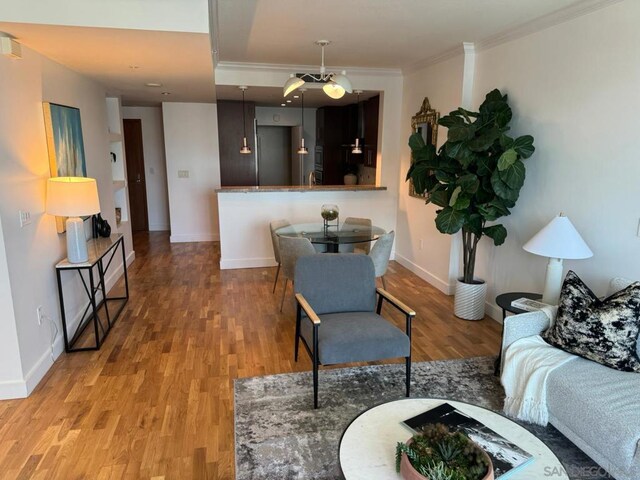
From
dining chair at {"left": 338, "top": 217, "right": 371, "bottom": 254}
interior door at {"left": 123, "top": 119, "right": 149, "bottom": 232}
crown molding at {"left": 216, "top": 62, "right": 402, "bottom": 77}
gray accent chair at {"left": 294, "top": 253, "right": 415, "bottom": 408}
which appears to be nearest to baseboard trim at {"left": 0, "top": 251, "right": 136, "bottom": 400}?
→ gray accent chair at {"left": 294, "top": 253, "right": 415, "bottom": 408}

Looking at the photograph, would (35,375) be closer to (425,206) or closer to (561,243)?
(561,243)

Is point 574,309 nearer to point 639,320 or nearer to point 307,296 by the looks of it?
point 639,320

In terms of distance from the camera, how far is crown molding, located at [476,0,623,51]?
278cm

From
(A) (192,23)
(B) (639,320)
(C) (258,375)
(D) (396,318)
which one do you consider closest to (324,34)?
(A) (192,23)

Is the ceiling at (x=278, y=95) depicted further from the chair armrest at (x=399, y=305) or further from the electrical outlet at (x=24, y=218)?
the chair armrest at (x=399, y=305)

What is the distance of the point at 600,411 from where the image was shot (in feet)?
6.42

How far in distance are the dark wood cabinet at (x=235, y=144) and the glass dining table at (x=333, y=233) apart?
2919 mm

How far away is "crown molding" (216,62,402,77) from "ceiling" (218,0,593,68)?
35cm

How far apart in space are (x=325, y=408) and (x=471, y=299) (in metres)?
1.93

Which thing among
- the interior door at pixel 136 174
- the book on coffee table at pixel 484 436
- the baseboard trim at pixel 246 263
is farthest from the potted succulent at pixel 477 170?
the interior door at pixel 136 174

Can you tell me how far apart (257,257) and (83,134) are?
247 cm

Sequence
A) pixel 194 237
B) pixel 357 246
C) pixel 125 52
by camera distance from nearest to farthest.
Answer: pixel 125 52
pixel 357 246
pixel 194 237

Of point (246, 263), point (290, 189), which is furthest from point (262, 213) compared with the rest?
point (246, 263)

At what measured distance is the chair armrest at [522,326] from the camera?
2.54 metres
